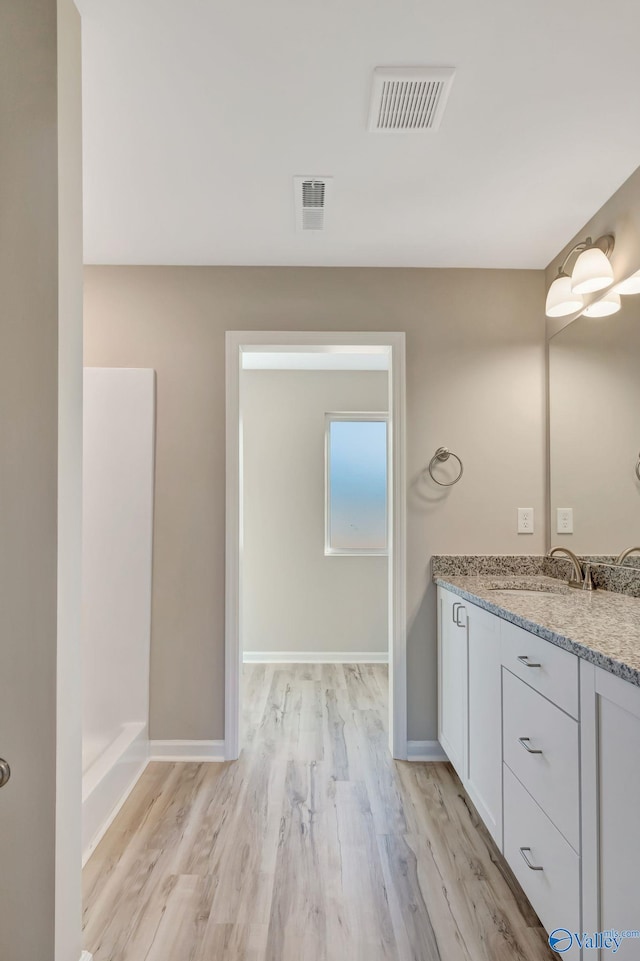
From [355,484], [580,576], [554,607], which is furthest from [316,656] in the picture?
[554,607]

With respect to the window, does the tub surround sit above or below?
below

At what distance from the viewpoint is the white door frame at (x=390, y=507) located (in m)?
2.95

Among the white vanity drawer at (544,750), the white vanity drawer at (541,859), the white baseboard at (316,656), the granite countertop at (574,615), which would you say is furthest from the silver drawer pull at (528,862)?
the white baseboard at (316,656)

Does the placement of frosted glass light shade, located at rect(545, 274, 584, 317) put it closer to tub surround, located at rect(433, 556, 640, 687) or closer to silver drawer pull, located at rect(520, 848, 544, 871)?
tub surround, located at rect(433, 556, 640, 687)

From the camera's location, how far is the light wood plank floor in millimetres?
1691

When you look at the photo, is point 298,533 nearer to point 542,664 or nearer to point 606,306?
point 606,306

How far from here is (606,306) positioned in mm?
2430

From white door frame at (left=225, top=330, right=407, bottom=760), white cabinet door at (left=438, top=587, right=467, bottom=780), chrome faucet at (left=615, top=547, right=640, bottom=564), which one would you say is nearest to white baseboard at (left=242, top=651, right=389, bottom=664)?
white door frame at (left=225, top=330, right=407, bottom=760)

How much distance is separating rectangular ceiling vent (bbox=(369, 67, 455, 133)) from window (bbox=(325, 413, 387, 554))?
128 inches

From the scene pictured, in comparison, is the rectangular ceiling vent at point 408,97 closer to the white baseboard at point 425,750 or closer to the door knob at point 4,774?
the door knob at point 4,774

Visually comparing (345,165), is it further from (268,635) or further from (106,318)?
(268,635)

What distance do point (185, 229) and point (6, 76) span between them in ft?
4.13

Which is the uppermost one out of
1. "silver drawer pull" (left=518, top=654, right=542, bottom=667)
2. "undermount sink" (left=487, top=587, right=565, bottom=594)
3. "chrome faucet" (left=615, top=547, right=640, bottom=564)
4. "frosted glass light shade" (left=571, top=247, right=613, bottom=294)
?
"frosted glass light shade" (left=571, top=247, right=613, bottom=294)

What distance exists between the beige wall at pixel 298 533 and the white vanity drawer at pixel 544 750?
10.0 feet
